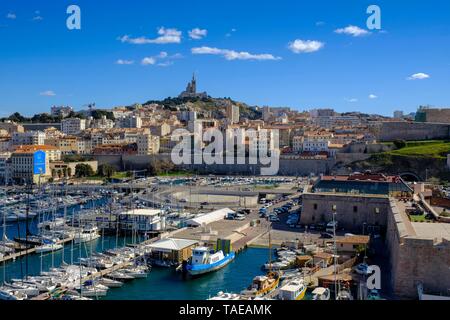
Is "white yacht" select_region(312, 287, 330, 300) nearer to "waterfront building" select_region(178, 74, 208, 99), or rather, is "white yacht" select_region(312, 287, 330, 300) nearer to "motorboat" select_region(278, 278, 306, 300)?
"motorboat" select_region(278, 278, 306, 300)

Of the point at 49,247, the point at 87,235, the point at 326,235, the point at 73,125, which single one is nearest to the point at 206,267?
the point at 326,235

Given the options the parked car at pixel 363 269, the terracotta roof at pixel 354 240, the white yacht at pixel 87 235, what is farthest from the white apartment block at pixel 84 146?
the parked car at pixel 363 269

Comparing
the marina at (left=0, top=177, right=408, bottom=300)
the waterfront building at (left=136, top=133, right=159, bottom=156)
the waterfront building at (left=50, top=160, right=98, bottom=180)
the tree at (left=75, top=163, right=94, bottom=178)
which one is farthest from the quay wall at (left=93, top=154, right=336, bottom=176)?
the marina at (left=0, top=177, right=408, bottom=300)

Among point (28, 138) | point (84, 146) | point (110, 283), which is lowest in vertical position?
point (110, 283)

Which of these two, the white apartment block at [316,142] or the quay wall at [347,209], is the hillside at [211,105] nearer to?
the white apartment block at [316,142]

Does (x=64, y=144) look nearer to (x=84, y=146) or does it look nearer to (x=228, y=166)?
(x=84, y=146)
